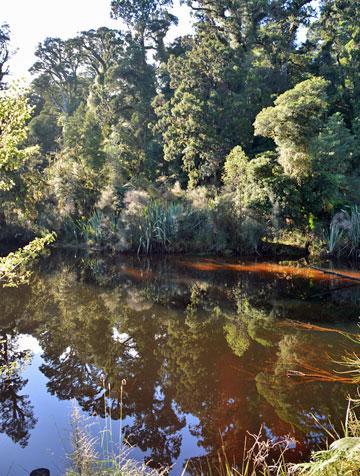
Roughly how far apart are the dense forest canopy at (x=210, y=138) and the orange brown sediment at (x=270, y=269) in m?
1.99

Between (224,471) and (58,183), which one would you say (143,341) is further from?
(58,183)

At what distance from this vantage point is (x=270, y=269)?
1530cm

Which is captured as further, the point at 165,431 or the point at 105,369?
the point at 105,369

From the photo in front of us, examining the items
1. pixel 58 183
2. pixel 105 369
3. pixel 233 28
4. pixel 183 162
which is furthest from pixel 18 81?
pixel 233 28

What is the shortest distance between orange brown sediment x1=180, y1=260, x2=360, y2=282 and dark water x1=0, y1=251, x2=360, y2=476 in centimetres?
65

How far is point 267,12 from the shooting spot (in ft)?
76.0

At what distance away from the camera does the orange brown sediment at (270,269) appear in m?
13.6

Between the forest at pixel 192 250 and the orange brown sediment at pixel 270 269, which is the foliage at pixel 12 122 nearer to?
the forest at pixel 192 250

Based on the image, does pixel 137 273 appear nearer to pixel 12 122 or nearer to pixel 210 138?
pixel 210 138

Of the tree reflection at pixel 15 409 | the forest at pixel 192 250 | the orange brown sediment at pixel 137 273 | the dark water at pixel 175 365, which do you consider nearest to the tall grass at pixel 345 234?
the forest at pixel 192 250

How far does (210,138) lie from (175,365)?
16.4 metres

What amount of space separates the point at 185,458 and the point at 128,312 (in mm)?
5692

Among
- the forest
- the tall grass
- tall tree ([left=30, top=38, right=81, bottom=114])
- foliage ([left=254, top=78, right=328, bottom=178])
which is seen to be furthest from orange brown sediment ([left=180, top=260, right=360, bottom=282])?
tall tree ([left=30, top=38, right=81, bottom=114])

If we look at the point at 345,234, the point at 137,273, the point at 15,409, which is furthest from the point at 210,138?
the point at 15,409
